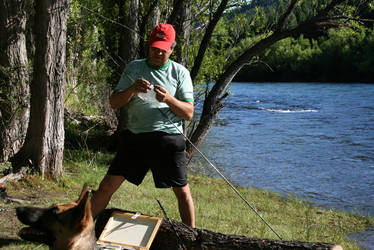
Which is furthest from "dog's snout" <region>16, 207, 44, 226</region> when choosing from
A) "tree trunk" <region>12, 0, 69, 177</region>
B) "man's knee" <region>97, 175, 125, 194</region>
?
"tree trunk" <region>12, 0, 69, 177</region>

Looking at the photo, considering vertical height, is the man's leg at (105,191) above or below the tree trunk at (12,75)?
below

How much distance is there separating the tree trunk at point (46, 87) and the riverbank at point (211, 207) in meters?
0.40

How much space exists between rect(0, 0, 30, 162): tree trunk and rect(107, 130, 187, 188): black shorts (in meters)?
4.05

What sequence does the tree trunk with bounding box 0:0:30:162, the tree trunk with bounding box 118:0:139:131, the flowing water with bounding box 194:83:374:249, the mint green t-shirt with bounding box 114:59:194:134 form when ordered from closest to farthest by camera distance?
the mint green t-shirt with bounding box 114:59:194:134 < the tree trunk with bounding box 0:0:30:162 < the flowing water with bounding box 194:83:374:249 < the tree trunk with bounding box 118:0:139:131

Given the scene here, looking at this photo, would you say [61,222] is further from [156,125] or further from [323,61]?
[323,61]

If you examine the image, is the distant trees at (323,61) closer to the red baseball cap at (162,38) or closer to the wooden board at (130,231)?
the red baseball cap at (162,38)

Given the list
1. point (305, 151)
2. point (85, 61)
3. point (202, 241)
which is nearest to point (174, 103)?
point (202, 241)

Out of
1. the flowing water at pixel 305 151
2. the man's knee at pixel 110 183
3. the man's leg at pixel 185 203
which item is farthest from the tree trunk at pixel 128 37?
the man's leg at pixel 185 203

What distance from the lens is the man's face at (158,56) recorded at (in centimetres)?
448

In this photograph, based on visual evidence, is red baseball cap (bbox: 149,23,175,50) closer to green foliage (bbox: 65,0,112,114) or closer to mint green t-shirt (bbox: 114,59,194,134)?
mint green t-shirt (bbox: 114,59,194,134)

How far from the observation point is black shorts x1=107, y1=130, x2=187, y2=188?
4.61 m

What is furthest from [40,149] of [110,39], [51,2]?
[110,39]

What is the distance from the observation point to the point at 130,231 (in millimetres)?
4648

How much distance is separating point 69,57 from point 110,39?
1.29 metres
